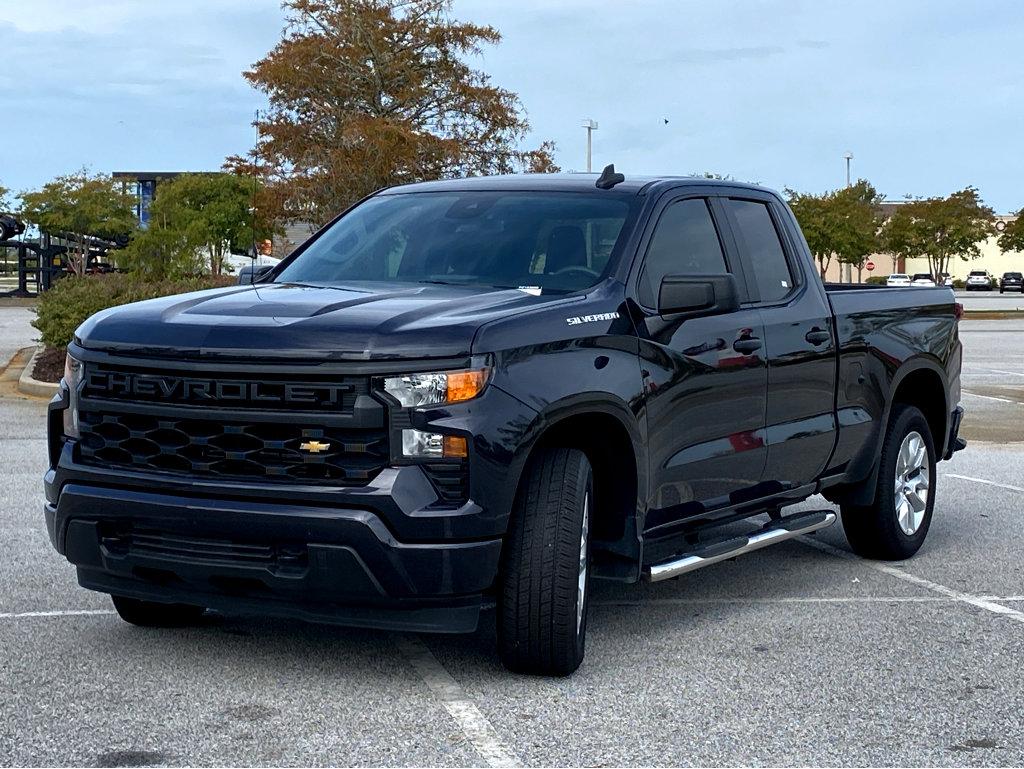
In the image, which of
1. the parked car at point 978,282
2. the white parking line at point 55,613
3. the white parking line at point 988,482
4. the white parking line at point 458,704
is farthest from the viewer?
the parked car at point 978,282

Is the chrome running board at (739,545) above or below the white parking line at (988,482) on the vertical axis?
above

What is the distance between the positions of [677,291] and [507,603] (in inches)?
57.8

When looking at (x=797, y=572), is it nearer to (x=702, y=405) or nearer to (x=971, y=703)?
(x=702, y=405)

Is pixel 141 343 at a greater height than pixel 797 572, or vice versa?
pixel 141 343

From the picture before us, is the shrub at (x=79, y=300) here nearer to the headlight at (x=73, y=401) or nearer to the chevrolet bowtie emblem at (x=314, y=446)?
the headlight at (x=73, y=401)

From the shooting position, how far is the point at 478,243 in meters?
6.62

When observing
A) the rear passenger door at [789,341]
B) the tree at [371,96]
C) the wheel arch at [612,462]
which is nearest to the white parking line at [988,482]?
the rear passenger door at [789,341]

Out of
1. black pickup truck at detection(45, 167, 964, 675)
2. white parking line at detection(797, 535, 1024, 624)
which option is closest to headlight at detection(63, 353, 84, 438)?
black pickup truck at detection(45, 167, 964, 675)

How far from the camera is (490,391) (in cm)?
519

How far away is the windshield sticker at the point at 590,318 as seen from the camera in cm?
565

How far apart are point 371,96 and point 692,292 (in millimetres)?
41181

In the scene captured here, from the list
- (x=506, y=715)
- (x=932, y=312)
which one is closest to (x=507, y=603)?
(x=506, y=715)

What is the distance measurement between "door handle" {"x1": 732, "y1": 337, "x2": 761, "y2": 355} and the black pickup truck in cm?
3

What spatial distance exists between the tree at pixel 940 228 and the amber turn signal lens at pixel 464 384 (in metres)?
93.5
